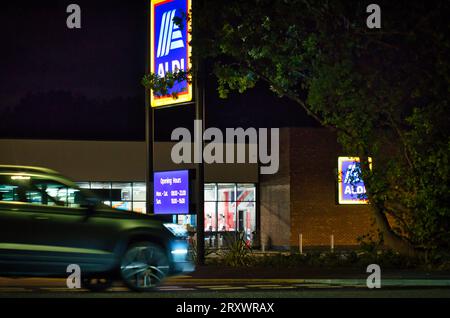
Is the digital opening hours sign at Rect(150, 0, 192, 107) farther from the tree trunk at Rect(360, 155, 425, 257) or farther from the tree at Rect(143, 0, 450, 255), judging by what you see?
the tree trunk at Rect(360, 155, 425, 257)

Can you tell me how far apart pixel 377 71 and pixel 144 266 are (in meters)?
9.39

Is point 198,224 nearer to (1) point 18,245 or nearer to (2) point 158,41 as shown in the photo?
(2) point 158,41

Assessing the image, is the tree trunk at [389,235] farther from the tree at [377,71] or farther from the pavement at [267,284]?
the pavement at [267,284]

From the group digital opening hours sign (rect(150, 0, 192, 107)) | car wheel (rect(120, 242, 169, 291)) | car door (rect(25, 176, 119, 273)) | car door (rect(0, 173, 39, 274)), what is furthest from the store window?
car door (rect(0, 173, 39, 274))

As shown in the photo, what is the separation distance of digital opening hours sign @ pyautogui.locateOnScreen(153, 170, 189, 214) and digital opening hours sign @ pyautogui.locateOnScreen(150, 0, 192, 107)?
7.17 feet

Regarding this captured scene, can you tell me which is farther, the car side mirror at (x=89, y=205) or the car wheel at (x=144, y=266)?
the car wheel at (x=144, y=266)

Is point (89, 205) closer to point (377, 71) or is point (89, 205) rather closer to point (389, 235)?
point (377, 71)

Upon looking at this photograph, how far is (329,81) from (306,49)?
124 inches

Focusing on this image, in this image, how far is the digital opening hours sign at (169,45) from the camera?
26094mm

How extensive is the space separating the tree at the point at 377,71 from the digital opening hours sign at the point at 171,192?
156 inches

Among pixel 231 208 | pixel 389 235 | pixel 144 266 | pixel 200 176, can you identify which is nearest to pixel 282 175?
pixel 231 208

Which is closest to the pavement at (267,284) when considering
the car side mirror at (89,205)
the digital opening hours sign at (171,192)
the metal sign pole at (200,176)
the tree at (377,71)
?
the car side mirror at (89,205)

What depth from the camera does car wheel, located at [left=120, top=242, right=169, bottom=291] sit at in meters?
14.1

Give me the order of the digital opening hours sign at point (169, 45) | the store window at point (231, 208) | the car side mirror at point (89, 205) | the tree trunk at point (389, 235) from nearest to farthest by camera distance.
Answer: the car side mirror at point (89, 205) < the tree trunk at point (389, 235) < the digital opening hours sign at point (169, 45) < the store window at point (231, 208)
